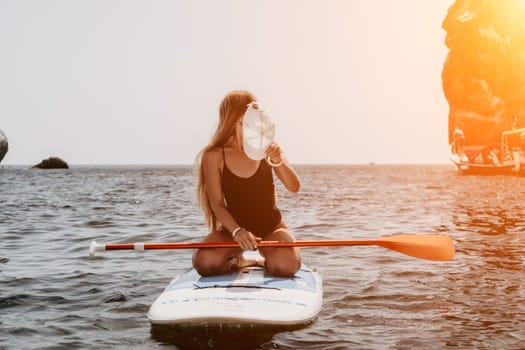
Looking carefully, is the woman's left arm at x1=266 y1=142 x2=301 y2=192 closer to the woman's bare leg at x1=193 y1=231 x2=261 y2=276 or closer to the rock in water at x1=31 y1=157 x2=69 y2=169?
the woman's bare leg at x1=193 y1=231 x2=261 y2=276

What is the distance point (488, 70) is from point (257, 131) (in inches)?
3635

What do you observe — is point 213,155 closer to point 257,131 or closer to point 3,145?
point 257,131

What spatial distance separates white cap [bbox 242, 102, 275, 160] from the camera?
5.75 metres

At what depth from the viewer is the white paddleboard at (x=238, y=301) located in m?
5.36

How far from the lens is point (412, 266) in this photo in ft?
31.2

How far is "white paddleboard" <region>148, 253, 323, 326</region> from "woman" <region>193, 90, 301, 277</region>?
20 centimetres

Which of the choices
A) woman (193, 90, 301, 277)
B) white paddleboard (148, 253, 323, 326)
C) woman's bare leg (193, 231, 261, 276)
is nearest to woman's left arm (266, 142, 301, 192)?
woman (193, 90, 301, 277)

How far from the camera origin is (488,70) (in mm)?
90438

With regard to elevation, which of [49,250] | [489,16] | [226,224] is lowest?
[49,250]

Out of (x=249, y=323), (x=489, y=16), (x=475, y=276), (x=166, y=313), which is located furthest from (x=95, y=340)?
(x=489, y=16)

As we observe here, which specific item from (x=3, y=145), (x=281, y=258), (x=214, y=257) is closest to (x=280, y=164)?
(x=281, y=258)

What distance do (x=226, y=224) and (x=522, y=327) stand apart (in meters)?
3.03

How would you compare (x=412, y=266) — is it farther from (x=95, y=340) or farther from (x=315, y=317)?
(x=95, y=340)

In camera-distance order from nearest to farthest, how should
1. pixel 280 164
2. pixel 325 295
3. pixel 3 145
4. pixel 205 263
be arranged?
pixel 280 164 → pixel 205 263 → pixel 325 295 → pixel 3 145
